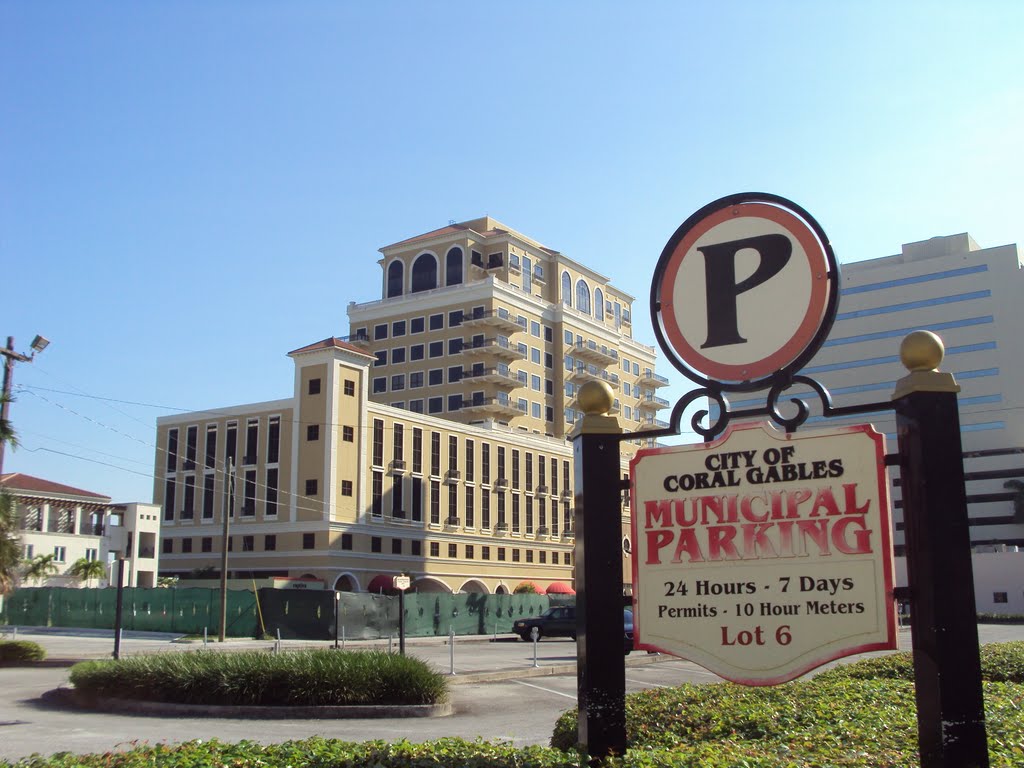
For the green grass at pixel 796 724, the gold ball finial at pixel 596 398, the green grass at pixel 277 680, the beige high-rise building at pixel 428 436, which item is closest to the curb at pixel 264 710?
the green grass at pixel 277 680

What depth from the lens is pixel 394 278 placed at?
98625 millimetres

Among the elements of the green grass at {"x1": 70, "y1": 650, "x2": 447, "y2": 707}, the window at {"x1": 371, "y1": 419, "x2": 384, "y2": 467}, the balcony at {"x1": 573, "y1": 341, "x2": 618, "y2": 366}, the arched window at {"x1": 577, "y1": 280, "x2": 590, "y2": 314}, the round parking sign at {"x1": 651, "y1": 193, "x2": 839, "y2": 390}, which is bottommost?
the green grass at {"x1": 70, "y1": 650, "x2": 447, "y2": 707}

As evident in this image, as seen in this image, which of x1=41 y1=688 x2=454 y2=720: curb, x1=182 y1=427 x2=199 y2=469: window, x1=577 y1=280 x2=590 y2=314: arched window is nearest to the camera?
x1=41 y1=688 x2=454 y2=720: curb

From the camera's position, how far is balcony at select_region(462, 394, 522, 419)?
88688 millimetres

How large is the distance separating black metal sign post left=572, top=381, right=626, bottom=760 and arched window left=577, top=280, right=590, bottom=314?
97370mm

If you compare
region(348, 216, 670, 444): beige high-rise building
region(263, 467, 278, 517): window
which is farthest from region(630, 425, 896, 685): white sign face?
region(348, 216, 670, 444): beige high-rise building

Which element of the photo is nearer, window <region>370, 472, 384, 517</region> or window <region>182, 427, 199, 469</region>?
window <region>370, 472, 384, 517</region>

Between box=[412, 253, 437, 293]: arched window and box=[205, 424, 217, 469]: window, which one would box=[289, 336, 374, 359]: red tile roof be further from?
box=[412, 253, 437, 293]: arched window

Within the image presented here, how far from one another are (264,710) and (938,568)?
42.0ft

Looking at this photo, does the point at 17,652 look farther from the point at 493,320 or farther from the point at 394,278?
the point at 394,278

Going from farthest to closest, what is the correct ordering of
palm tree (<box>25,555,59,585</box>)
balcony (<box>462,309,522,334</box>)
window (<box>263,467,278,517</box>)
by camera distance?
balcony (<box>462,309,522,334</box>) < window (<box>263,467,278,517</box>) < palm tree (<box>25,555,59,585</box>)

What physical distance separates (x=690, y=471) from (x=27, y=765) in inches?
179

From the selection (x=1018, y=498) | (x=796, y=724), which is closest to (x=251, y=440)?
(x=796, y=724)

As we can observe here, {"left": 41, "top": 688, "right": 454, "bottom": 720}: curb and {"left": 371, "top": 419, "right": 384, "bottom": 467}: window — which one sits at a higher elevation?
{"left": 371, "top": 419, "right": 384, "bottom": 467}: window
